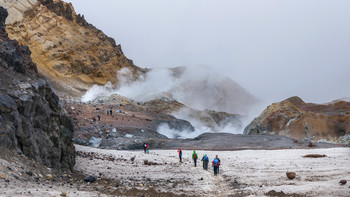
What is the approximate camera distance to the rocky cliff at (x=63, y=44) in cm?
8644

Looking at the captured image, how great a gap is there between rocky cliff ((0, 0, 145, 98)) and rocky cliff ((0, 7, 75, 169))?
5968 cm

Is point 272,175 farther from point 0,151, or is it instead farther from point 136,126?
point 136,126

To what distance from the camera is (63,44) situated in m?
94.2

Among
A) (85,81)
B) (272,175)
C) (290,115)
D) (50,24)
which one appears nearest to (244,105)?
(85,81)

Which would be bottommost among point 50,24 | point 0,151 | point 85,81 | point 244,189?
point 244,189

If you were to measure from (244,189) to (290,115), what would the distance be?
138ft

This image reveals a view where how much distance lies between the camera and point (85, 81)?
9400cm

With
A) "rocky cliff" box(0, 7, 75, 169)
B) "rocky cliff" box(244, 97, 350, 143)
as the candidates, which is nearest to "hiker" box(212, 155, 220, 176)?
"rocky cliff" box(0, 7, 75, 169)

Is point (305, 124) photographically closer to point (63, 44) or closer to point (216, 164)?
point (216, 164)

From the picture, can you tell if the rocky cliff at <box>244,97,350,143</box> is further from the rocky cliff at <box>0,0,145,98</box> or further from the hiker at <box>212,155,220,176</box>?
the rocky cliff at <box>0,0,145,98</box>

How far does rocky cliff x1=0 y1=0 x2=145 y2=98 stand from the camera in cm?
8644

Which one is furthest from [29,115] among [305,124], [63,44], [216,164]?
[63,44]

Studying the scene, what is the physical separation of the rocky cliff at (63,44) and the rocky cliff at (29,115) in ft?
196

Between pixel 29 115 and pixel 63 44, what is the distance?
8522 centimetres
